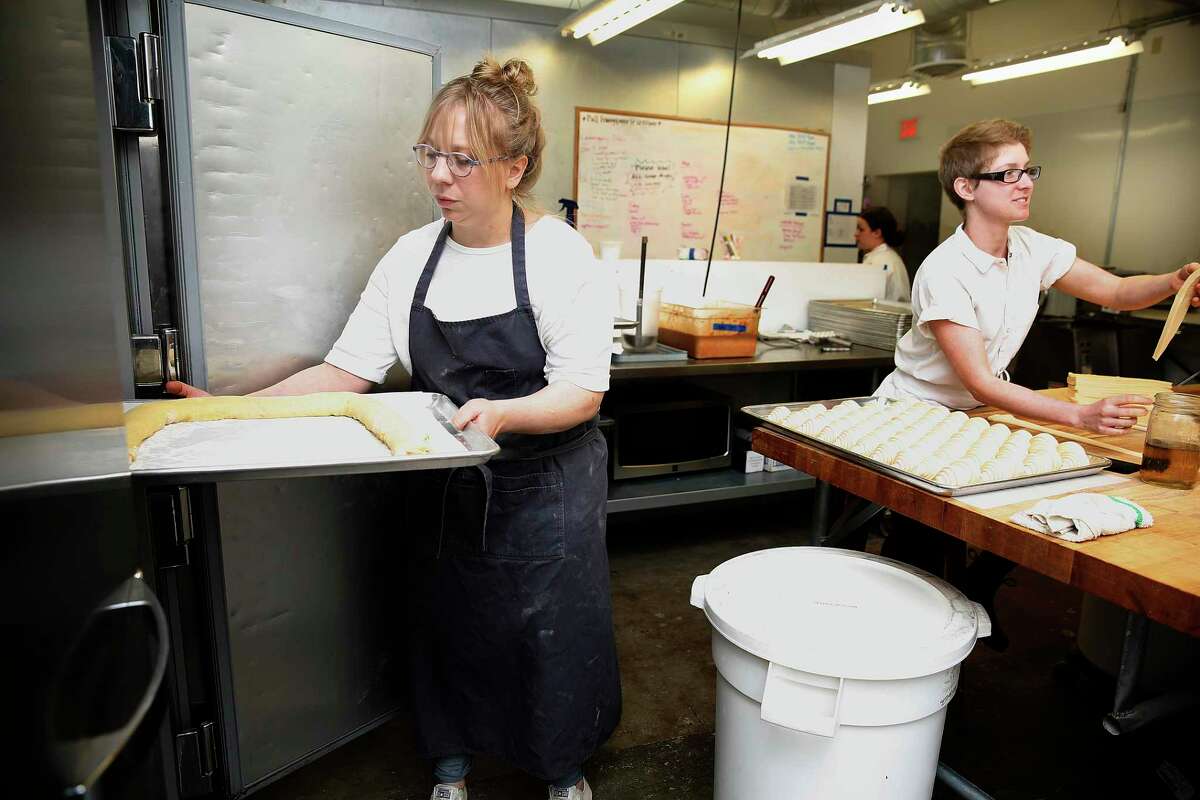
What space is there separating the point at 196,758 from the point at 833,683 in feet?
4.49

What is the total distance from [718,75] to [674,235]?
1.23 metres

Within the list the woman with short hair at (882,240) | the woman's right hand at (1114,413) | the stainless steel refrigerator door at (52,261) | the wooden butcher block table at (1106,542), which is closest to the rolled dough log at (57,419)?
the stainless steel refrigerator door at (52,261)

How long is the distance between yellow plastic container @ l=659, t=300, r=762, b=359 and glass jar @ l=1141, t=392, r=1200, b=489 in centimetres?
201

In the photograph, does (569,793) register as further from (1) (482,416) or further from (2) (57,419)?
(2) (57,419)

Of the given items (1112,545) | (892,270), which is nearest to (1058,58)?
(892,270)

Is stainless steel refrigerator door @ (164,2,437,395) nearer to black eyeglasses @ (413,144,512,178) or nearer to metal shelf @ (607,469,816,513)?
black eyeglasses @ (413,144,512,178)

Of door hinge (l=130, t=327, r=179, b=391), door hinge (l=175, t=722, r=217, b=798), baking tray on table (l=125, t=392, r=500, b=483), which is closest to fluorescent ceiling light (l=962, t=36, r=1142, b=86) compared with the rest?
baking tray on table (l=125, t=392, r=500, b=483)

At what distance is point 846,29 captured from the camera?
4004 millimetres

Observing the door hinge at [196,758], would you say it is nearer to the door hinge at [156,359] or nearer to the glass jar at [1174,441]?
the door hinge at [156,359]

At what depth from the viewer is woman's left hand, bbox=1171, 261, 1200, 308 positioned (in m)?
1.96

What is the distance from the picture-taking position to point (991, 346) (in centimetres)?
220

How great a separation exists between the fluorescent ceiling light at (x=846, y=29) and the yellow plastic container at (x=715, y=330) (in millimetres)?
1496

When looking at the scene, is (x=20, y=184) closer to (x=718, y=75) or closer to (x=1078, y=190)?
(x=718, y=75)

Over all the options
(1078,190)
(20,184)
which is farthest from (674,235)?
(20,184)
